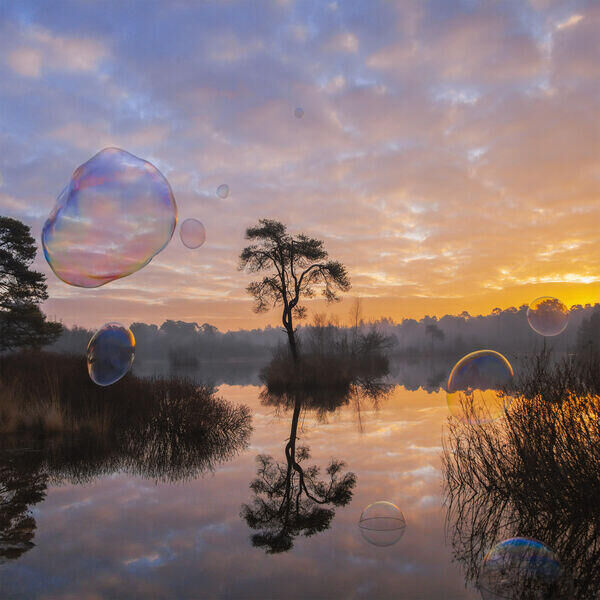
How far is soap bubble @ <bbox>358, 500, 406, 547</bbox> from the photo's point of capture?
525cm

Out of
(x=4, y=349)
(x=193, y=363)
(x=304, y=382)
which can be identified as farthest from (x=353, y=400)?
(x=193, y=363)

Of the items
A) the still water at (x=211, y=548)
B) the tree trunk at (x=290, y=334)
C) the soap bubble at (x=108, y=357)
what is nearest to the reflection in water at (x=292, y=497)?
the still water at (x=211, y=548)

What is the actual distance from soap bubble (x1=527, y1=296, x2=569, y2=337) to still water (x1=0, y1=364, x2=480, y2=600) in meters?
6.89

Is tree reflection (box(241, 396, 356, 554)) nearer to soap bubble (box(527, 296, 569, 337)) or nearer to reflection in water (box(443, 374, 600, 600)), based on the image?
reflection in water (box(443, 374, 600, 600))

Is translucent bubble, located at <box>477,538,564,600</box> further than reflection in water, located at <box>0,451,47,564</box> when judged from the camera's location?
No

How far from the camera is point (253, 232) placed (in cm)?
3272

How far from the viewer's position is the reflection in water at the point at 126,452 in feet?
22.0

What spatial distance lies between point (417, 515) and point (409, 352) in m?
152

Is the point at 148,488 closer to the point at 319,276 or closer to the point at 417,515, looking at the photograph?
the point at 417,515

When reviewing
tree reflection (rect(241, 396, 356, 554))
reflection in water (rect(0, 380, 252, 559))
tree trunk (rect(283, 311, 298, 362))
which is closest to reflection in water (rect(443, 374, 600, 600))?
tree reflection (rect(241, 396, 356, 554))

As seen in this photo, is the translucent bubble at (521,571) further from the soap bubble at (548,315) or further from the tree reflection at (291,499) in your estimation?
the soap bubble at (548,315)

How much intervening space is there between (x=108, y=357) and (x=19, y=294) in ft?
79.9

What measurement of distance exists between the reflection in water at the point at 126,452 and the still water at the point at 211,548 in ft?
0.93

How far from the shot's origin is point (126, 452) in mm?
9977
